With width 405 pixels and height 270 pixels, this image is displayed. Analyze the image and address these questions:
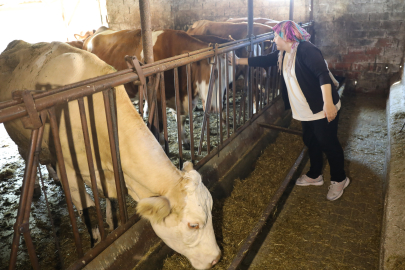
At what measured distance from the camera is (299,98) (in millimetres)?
3037

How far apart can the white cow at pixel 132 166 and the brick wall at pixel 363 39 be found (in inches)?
258

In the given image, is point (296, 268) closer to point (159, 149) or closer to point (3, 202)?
point (159, 149)

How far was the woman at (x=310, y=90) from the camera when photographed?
9.10 ft

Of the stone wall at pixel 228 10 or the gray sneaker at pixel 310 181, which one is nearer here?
the gray sneaker at pixel 310 181

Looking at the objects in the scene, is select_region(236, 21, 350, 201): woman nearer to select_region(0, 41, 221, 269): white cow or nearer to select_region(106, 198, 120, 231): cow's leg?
select_region(0, 41, 221, 269): white cow

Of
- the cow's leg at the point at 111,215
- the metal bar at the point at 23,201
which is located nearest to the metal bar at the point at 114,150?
the metal bar at the point at 23,201

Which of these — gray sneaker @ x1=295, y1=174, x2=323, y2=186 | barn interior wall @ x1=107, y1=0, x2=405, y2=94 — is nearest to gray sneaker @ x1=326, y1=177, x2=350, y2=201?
gray sneaker @ x1=295, y1=174, x2=323, y2=186

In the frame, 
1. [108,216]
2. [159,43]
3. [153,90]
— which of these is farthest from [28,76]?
[159,43]

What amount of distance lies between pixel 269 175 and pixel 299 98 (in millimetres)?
1244

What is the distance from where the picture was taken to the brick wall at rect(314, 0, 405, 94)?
6844mm

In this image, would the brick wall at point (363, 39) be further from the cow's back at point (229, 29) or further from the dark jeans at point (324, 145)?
the dark jeans at point (324, 145)

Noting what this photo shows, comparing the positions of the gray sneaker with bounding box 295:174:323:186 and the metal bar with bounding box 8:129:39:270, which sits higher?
the metal bar with bounding box 8:129:39:270

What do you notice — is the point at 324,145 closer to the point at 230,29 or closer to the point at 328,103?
the point at 328,103

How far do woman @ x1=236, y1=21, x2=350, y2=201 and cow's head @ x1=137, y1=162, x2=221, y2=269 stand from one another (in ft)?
4.84
